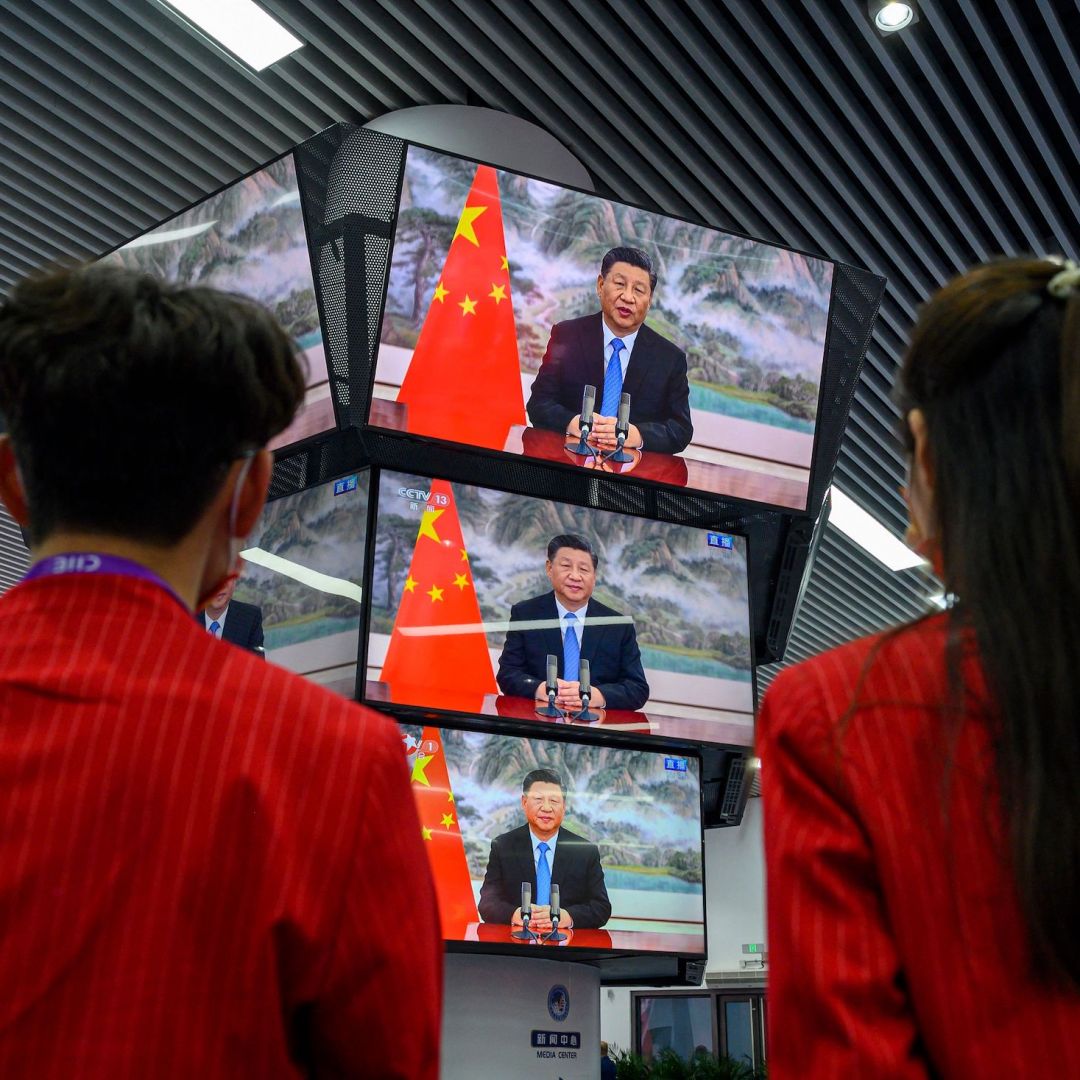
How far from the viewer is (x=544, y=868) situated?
4473 millimetres

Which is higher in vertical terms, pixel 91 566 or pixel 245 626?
pixel 245 626

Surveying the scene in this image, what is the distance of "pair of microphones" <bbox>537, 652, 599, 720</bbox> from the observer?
4602 millimetres

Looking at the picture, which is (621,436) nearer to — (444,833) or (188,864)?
(444,833)

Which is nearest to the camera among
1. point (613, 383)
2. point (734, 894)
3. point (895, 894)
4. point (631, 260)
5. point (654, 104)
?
point (895, 894)

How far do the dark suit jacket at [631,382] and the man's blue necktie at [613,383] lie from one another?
22 millimetres

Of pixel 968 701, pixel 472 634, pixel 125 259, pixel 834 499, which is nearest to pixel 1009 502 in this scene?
pixel 968 701

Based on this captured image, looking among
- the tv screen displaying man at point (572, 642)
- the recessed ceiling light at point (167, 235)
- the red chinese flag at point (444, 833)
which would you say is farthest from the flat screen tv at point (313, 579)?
the recessed ceiling light at point (167, 235)

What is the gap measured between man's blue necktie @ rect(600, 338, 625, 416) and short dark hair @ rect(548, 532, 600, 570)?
1.58 feet

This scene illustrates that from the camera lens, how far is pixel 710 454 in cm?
502

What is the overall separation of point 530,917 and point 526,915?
0.02 metres

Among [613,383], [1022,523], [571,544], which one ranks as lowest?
[1022,523]

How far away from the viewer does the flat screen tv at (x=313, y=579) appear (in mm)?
4398

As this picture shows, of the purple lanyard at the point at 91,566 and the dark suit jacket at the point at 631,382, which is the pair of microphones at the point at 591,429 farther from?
the purple lanyard at the point at 91,566

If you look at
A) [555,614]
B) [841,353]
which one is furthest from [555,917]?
[841,353]
